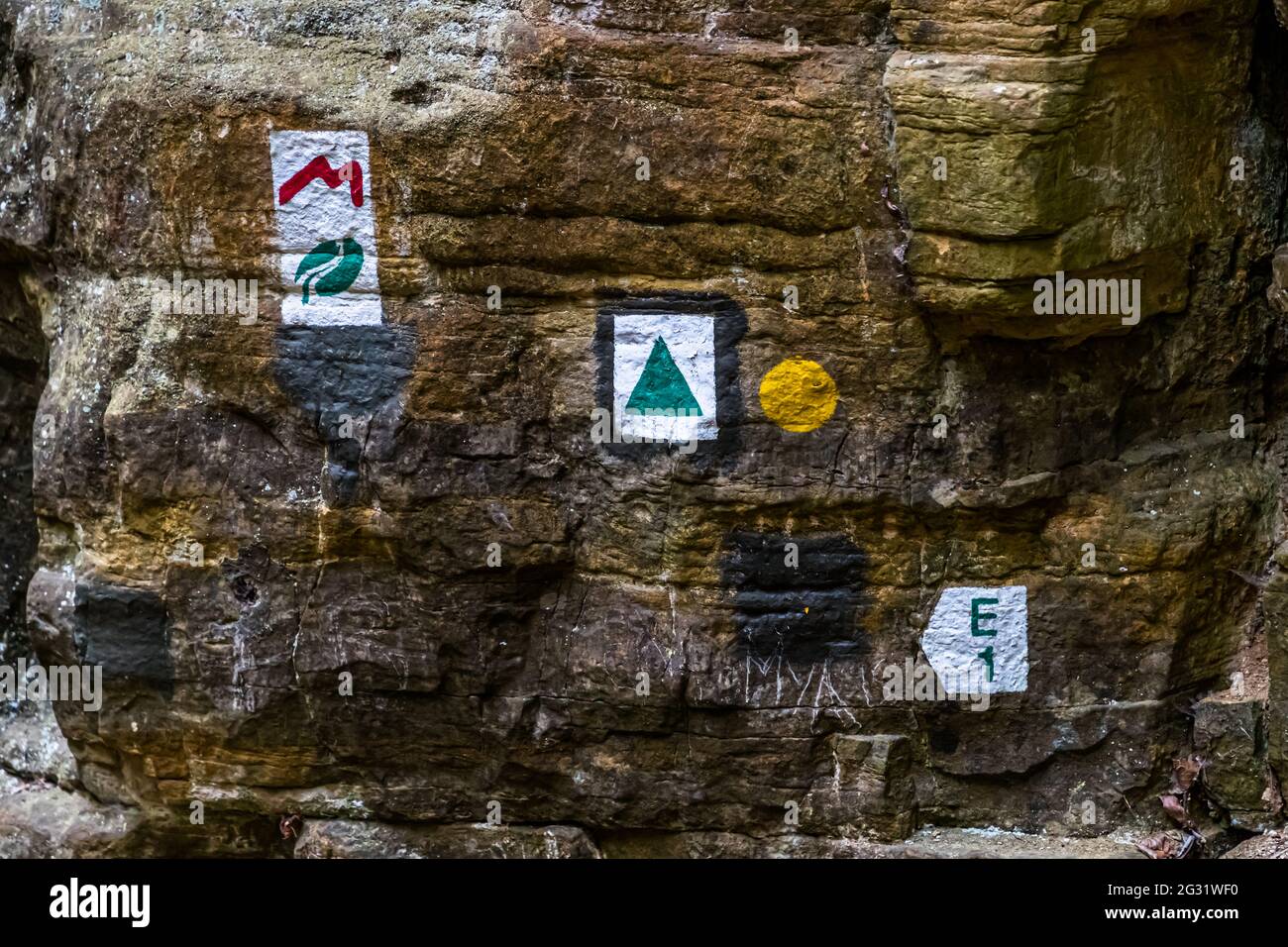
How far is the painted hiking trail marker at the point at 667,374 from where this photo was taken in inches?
219

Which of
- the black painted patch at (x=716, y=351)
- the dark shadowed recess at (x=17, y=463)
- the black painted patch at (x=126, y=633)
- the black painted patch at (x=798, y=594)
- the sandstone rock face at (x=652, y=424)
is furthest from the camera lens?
the dark shadowed recess at (x=17, y=463)

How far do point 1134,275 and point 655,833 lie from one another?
8.21 ft

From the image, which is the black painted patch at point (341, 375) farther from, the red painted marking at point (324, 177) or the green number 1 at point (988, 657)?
the green number 1 at point (988, 657)

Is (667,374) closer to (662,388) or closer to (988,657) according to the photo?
(662,388)

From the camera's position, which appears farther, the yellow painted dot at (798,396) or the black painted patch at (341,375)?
the black painted patch at (341,375)

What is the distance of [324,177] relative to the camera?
18.3 feet

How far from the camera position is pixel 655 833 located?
592cm

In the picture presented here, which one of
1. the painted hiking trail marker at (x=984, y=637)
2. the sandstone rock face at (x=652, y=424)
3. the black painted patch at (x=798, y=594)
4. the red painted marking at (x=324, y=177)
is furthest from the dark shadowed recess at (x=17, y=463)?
the painted hiking trail marker at (x=984, y=637)

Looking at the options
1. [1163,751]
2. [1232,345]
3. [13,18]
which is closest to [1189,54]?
[1232,345]

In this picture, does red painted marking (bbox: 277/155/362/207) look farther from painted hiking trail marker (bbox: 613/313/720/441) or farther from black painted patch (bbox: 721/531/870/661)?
black painted patch (bbox: 721/531/870/661)

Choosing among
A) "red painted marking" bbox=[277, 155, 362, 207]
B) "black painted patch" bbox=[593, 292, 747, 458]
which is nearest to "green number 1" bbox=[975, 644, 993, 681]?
"black painted patch" bbox=[593, 292, 747, 458]

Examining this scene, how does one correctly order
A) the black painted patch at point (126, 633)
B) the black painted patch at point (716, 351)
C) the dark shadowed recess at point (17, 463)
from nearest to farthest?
1. the black painted patch at point (716, 351)
2. the black painted patch at point (126, 633)
3. the dark shadowed recess at point (17, 463)

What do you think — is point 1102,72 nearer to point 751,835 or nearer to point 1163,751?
point 1163,751

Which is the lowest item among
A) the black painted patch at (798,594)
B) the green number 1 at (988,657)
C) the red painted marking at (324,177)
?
the green number 1 at (988,657)
